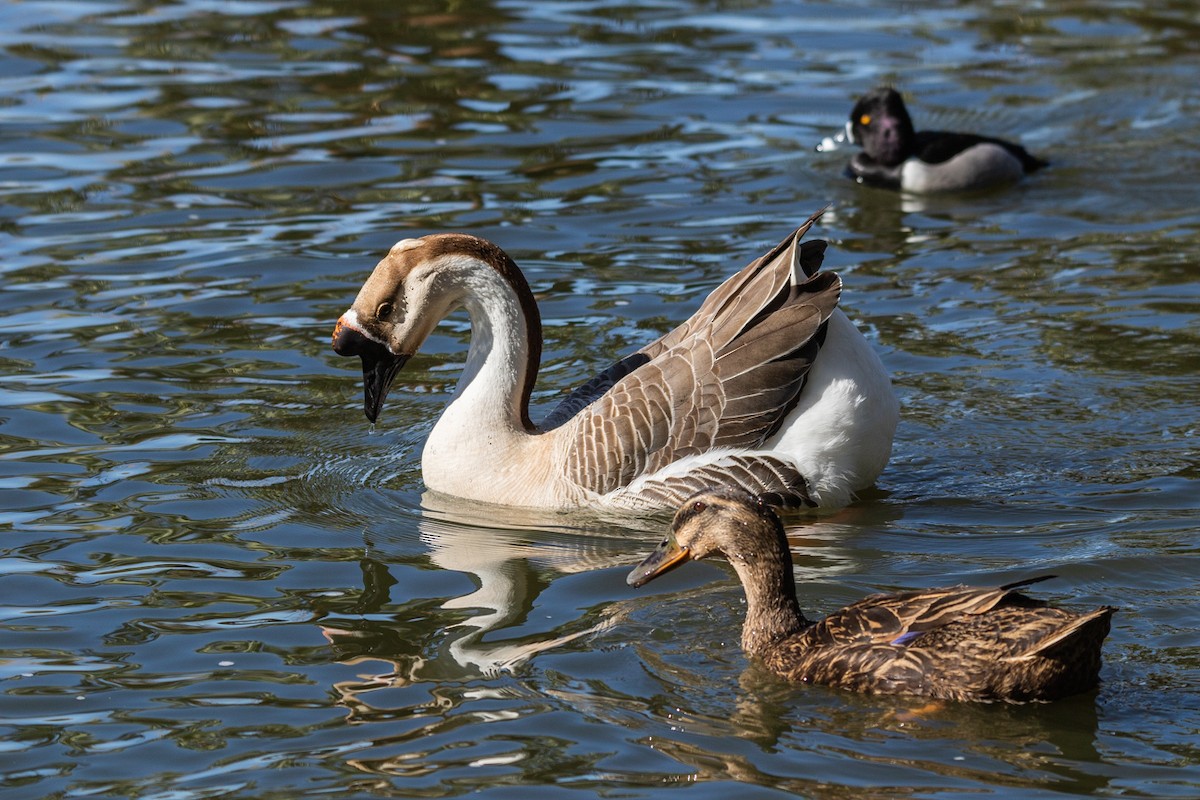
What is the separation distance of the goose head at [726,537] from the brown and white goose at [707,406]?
1.57 meters

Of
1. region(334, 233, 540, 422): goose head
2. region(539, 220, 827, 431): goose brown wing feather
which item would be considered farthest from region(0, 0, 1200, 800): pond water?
region(539, 220, 827, 431): goose brown wing feather

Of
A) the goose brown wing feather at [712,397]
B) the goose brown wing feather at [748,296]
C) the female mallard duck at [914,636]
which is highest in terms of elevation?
the goose brown wing feather at [748,296]

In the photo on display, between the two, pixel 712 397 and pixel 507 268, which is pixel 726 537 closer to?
pixel 712 397

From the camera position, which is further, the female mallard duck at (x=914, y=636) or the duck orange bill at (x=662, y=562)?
the duck orange bill at (x=662, y=562)

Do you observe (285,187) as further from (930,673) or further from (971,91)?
(930,673)

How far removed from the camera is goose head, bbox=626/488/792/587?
7531mm

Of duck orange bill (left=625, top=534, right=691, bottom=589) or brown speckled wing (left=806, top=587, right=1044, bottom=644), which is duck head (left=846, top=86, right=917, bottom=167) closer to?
duck orange bill (left=625, top=534, right=691, bottom=589)

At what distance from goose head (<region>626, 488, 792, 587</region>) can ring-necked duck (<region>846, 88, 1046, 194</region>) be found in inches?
356

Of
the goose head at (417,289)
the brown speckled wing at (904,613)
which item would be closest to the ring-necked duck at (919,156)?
the goose head at (417,289)

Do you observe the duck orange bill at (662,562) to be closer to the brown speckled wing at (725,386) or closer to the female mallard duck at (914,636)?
the female mallard duck at (914,636)

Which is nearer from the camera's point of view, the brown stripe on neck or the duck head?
the brown stripe on neck

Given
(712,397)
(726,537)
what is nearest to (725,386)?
(712,397)

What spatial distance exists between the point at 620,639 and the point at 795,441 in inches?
87.0

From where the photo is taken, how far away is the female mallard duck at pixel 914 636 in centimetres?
670
